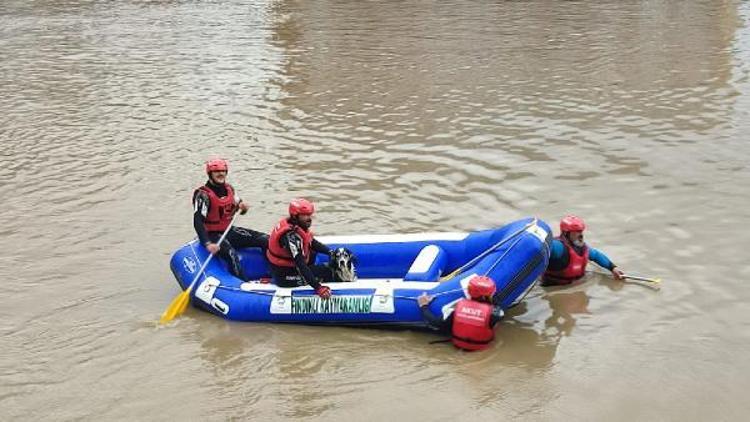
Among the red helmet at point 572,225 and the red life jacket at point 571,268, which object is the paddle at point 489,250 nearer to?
the red helmet at point 572,225

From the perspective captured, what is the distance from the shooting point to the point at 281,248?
308 inches

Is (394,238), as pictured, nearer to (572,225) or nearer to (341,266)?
(341,266)

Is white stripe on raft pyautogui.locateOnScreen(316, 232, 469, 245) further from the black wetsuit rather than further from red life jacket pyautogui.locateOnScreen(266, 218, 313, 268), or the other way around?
the black wetsuit

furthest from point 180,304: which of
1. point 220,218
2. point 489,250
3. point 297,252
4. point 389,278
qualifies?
point 489,250

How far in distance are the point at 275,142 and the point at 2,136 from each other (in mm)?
4703

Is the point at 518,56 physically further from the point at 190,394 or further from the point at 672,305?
the point at 190,394

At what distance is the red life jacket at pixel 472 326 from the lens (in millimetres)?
6910

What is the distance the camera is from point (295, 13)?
28.8 m

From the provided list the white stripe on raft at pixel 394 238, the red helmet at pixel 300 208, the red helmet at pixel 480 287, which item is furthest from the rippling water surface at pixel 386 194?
the red helmet at pixel 300 208

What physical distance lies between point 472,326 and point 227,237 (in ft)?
9.33

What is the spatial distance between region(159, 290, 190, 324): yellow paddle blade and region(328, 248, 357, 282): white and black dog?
140cm

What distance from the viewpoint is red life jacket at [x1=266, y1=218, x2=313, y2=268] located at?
25.3 feet

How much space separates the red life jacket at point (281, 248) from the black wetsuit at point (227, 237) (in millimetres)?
567

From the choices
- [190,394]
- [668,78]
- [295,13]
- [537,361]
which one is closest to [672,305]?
[537,361]
